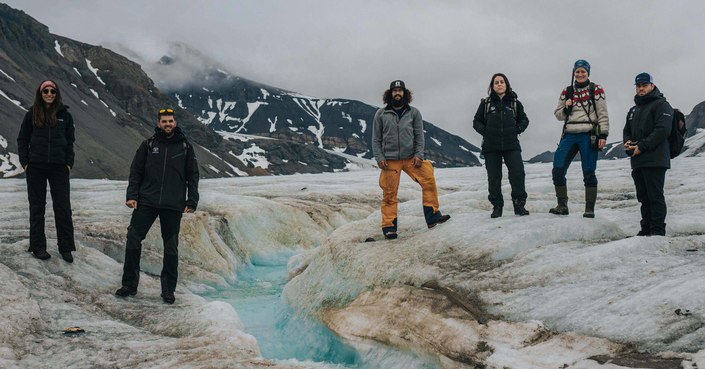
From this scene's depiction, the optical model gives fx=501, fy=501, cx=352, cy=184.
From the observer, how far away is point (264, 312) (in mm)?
12570

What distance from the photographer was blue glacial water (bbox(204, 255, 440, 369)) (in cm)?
756

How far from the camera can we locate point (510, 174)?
10359mm

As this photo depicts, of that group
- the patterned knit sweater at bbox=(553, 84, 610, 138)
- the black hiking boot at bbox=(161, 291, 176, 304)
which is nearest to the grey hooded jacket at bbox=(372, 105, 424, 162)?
the patterned knit sweater at bbox=(553, 84, 610, 138)

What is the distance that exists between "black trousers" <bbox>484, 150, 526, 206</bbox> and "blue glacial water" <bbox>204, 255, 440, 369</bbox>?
14.0ft

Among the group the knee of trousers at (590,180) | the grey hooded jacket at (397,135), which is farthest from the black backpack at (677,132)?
the grey hooded jacket at (397,135)

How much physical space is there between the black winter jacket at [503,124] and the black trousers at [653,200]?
88.6 inches

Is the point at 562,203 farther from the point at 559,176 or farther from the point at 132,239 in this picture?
the point at 132,239

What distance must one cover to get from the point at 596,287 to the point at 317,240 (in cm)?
1646

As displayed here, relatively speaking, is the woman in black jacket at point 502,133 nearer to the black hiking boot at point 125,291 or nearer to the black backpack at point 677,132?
the black backpack at point 677,132

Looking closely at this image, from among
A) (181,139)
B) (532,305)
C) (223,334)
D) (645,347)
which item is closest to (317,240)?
(181,139)

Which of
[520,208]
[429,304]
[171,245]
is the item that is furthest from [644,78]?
[171,245]

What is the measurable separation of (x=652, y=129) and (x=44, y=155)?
1095 centimetres

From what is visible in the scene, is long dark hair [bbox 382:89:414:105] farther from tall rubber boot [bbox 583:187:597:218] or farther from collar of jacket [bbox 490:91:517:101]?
tall rubber boot [bbox 583:187:597:218]

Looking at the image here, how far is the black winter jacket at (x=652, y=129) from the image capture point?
845 centimetres
